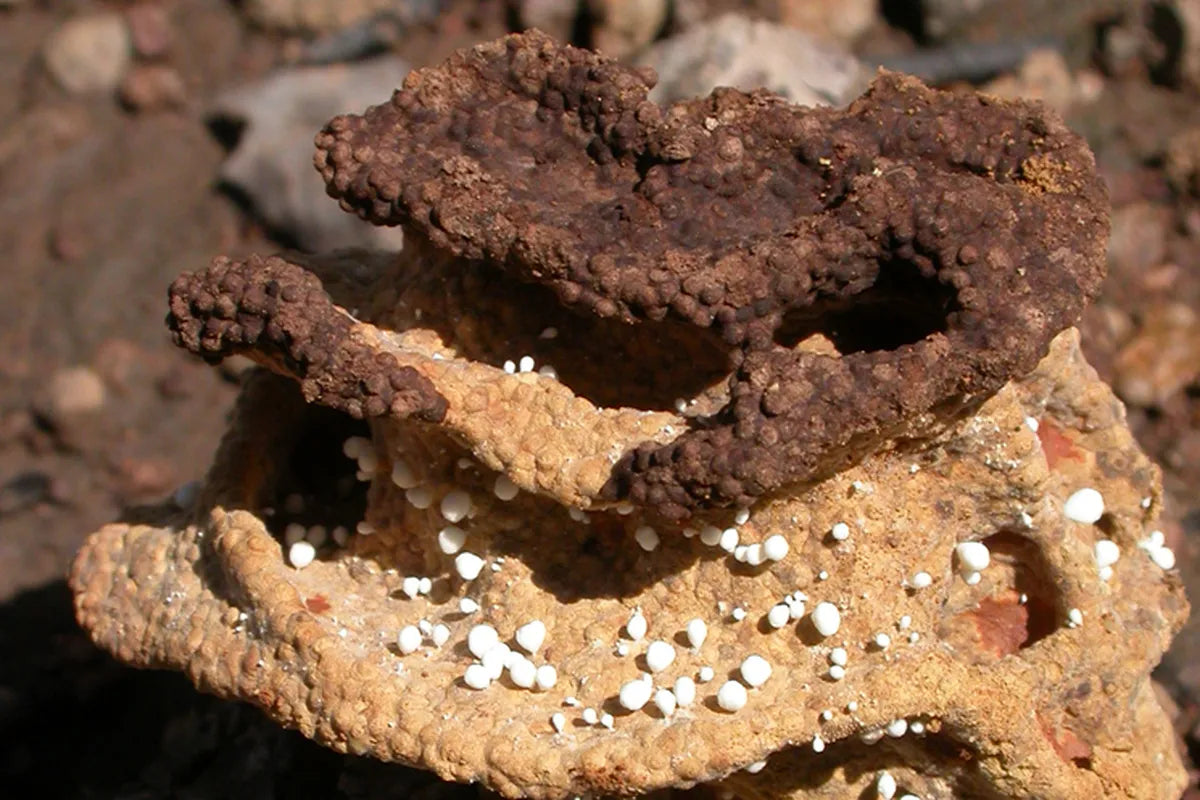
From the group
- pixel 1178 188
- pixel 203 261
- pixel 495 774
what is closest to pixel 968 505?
pixel 495 774

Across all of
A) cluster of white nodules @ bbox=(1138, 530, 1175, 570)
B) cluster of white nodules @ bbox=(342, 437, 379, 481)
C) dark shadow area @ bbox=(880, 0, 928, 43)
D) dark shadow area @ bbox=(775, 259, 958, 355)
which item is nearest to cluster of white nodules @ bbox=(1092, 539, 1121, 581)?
cluster of white nodules @ bbox=(1138, 530, 1175, 570)

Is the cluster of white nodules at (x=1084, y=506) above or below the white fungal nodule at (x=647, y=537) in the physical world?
above

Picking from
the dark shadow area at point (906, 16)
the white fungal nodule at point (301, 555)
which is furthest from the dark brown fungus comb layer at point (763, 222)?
the dark shadow area at point (906, 16)

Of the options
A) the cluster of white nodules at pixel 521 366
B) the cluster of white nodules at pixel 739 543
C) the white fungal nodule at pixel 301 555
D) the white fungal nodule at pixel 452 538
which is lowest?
the white fungal nodule at pixel 301 555

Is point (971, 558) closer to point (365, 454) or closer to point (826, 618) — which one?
point (826, 618)

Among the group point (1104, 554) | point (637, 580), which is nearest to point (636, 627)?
point (637, 580)

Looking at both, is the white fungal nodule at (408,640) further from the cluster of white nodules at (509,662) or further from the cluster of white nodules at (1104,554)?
the cluster of white nodules at (1104,554)

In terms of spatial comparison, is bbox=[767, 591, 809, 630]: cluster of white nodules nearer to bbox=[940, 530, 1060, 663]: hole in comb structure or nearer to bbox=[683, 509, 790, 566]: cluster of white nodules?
bbox=[683, 509, 790, 566]: cluster of white nodules
